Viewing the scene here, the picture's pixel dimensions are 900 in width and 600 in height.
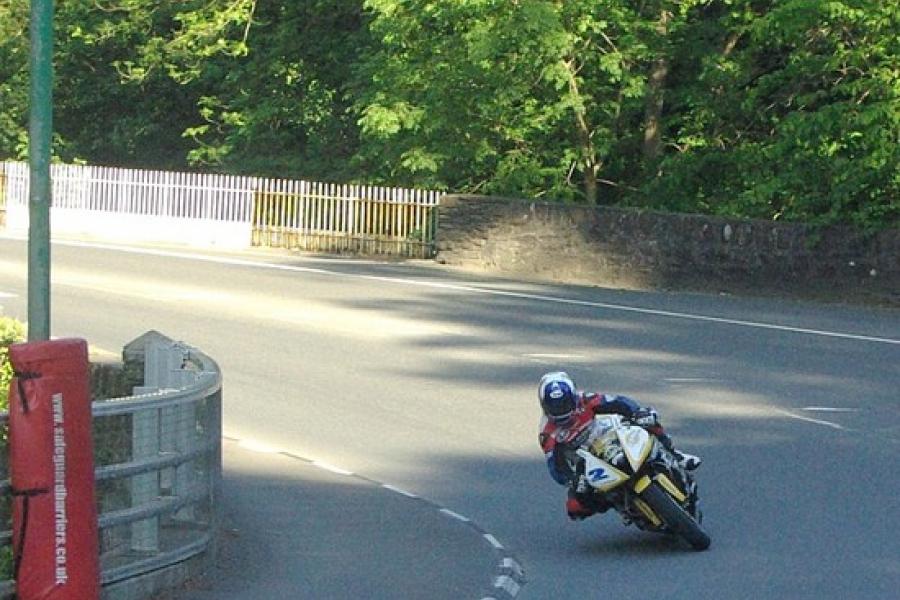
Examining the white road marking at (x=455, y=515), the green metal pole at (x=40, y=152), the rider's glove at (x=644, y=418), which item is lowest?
the white road marking at (x=455, y=515)

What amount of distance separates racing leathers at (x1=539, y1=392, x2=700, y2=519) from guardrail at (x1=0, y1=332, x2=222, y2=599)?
2.16 m

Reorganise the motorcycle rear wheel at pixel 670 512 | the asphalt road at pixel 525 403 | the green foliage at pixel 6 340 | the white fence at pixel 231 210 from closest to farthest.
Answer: the asphalt road at pixel 525 403 → the motorcycle rear wheel at pixel 670 512 → the green foliage at pixel 6 340 → the white fence at pixel 231 210

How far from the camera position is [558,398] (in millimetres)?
10656

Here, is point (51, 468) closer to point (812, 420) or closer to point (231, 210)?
point (812, 420)

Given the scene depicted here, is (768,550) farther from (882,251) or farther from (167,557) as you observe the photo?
(882,251)

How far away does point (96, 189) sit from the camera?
1784 inches

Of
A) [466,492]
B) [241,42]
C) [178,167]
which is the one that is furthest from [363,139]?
[466,492]

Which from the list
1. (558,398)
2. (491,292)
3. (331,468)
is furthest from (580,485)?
(491,292)

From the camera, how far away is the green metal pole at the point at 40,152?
770cm

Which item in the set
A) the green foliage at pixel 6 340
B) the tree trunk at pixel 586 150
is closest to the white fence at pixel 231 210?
the tree trunk at pixel 586 150

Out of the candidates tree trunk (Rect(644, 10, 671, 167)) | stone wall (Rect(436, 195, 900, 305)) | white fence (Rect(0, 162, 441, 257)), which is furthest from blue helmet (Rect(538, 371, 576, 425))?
tree trunk (Rect(644, 10, 671, 167))

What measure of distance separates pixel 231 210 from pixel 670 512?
31.4m

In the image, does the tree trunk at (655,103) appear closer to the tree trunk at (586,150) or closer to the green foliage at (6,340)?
the tree trunk at (586,150)

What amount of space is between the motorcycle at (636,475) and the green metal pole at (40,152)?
3940mm
